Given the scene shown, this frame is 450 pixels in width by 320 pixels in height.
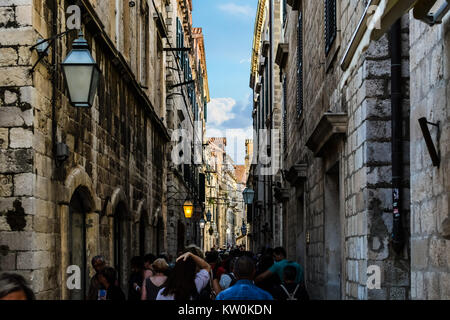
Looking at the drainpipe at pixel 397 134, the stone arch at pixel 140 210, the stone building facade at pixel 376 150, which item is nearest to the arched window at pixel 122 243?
the stone arch at pixel 140 210

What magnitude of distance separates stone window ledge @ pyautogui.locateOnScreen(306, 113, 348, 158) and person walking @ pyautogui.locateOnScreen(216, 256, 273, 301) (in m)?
4.00

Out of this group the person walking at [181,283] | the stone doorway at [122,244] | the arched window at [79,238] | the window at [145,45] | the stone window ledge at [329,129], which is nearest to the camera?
the person walking at [181,283]

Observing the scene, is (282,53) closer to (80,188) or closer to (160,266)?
(80,188)

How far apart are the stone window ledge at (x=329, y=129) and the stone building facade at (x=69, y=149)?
3.44 m

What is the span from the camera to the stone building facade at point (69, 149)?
7613 mm

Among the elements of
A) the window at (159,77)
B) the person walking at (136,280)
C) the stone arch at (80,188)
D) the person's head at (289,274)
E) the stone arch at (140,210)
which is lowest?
the person walking at (136,280)

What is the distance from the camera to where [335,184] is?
11.8m

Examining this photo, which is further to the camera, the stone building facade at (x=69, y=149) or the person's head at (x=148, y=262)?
the person's head at (x=148, y=262)

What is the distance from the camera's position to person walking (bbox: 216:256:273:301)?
5.10 metres

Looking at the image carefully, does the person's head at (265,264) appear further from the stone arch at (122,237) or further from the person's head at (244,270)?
the stone arch at (122,237)

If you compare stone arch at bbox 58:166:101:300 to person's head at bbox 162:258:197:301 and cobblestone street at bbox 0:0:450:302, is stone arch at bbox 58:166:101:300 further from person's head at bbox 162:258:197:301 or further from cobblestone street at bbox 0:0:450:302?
person's head at bbox 162:258:197:301

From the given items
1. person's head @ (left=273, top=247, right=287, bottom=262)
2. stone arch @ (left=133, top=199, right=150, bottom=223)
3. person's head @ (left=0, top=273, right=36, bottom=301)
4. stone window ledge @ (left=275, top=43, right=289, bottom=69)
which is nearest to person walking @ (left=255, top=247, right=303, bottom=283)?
person's head @ (left=273, top=247, right=287, bottom=262)

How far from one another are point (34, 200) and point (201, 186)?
36.7 m
